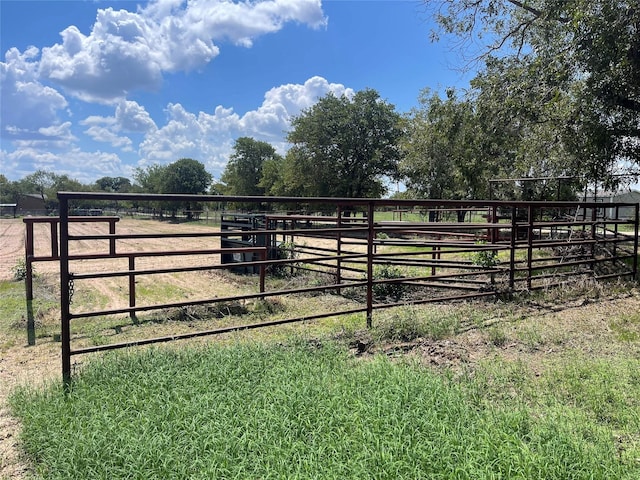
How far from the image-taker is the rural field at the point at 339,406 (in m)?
2.08

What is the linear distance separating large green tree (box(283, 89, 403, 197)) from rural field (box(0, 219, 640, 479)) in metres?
27.4

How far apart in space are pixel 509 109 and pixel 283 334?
788cm

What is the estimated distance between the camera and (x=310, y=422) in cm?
244

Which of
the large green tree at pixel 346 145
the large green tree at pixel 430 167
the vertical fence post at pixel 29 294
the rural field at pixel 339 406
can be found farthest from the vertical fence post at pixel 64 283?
the large green tree at pixel 346 145

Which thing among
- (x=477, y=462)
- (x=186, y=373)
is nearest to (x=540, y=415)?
(x=477, y=462)

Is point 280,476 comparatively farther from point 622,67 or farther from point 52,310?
point 622,67

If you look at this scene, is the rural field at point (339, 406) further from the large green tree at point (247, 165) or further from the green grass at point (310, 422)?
the large green tree at point (247, 165)

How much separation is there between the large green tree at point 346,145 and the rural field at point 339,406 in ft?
90.1

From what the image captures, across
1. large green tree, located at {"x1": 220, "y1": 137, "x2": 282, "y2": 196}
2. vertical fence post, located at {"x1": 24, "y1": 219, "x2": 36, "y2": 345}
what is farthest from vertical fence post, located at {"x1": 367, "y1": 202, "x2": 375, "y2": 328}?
large green tree, located at {"x1": 220, "y1": 137, "x2": 282, "y2": 196}

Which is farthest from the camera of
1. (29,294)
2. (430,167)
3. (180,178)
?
(180,178)

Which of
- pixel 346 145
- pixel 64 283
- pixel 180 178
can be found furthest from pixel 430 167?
pixel 180 178

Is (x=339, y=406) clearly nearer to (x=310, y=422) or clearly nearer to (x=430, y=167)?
(x=310, y=422)

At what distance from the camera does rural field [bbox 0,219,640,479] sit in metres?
2.08

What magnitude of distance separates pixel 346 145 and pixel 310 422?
97.2 feet
